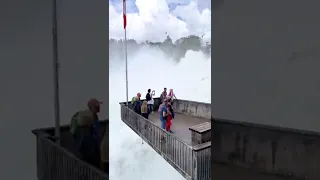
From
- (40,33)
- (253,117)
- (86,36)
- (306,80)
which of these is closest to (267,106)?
(253,117)

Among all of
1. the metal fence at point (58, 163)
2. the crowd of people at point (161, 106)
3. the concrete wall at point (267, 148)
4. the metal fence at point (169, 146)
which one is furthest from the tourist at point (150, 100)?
Answer: the metal fence at point (58, 163)

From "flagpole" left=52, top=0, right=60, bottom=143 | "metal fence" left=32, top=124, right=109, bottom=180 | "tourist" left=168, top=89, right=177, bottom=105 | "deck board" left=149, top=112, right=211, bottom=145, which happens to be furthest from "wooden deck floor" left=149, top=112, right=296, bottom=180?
"flagpole" left=52, top=0, right=60, bottom=143

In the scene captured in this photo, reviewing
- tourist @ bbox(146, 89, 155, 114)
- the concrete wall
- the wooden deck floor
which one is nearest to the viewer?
the concrete wall

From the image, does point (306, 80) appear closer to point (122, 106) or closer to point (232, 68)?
point (232, 68)

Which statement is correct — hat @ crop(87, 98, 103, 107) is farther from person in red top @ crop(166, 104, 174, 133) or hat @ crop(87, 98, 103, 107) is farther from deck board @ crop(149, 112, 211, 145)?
person in red top @ crop(166, 104, 174, 133)

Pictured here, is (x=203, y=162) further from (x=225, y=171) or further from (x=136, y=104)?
(x=136, y=104)

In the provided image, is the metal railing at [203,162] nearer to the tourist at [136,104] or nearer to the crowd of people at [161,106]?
the crowd of people at [161,106]

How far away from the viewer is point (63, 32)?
176 cm

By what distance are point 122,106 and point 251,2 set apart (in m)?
1.95

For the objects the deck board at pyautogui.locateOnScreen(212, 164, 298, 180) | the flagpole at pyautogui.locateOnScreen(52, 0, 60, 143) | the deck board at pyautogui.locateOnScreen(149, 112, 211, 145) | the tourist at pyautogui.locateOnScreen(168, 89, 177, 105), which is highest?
the flagpole at pyautogui.locateOnScreen(52, 0, 60, 143)

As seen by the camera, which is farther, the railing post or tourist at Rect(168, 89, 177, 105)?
tourist at Rect(168, 89, 177, 105)

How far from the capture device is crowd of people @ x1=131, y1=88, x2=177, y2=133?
4.05m

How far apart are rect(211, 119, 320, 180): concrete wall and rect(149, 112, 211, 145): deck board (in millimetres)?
956

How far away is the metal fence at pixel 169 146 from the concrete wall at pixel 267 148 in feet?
2.42
